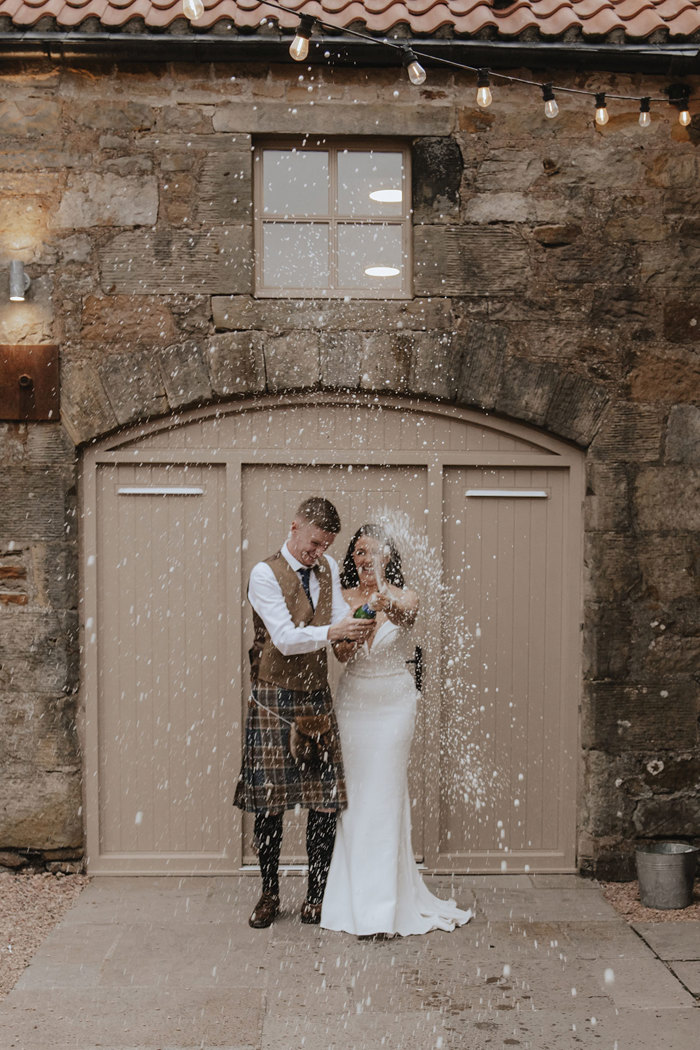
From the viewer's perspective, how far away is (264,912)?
4.81 metres

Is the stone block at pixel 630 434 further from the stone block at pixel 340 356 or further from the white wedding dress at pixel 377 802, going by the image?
the white wedding dress at pixel 377 802

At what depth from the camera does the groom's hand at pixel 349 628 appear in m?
4.46

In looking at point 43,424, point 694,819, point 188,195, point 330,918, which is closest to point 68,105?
point 188,195

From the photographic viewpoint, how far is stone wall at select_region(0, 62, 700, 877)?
5.35m

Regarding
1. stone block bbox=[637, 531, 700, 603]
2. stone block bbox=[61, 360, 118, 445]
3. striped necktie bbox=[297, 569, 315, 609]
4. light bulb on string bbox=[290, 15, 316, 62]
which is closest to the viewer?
light bulb on string bbox=[290, 15, 316, 62]

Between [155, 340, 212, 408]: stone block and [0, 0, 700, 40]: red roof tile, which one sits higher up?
[0, 0, 700, 40]: red roof tile

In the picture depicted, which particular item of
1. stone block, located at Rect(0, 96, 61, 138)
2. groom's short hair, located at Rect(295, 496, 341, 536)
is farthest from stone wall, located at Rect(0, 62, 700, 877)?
groom's short hair, located at Rect(295, 496, 341, 536)

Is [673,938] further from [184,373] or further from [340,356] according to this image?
[184,373]

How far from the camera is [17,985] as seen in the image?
4211mm

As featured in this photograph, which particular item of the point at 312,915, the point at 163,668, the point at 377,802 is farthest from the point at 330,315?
the point at 312,915

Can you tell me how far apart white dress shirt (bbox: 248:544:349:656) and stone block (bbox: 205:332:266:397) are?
1140 millimetres

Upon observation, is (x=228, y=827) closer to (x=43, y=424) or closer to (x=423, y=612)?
(x=423, y=612)

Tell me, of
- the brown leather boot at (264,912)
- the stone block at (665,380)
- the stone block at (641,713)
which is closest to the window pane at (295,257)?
the stone block at (665,380)

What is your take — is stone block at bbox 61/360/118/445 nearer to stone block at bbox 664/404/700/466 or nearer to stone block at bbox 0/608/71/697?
stone block at bbox 0/608/71/697
